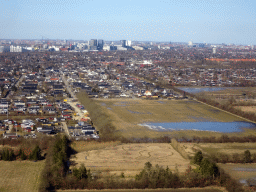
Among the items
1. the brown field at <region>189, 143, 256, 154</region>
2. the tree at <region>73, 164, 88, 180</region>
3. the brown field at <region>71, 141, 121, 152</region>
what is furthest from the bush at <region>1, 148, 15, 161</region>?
the brown field at <region>189, 143, 256, 154</region>

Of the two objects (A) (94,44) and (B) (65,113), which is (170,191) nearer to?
(B) (65,113)

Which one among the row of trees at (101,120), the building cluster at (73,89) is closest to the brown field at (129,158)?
the row of trees at (101,120)

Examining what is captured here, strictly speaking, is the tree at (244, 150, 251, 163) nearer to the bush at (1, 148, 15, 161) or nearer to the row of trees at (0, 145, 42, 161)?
the row of trees at (0, 145, 42, 161)

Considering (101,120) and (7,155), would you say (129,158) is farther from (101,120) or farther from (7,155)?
(101,120)

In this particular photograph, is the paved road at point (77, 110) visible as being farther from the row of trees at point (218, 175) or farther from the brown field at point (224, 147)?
the row of trees at point (218, 175)

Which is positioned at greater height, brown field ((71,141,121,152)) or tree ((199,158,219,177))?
tree ((199,158,219,177))

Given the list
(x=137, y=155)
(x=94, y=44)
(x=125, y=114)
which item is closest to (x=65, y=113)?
(x=125, y=114)
